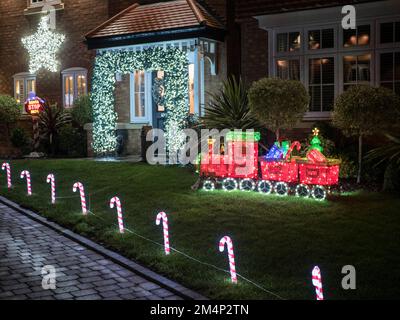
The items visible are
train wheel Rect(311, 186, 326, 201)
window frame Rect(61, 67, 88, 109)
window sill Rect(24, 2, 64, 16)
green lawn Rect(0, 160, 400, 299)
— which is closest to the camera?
green lawn Rect(0, 160, 400, 299)

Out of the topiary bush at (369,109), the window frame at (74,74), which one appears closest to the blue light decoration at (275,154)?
the topiary bush at (369,109)

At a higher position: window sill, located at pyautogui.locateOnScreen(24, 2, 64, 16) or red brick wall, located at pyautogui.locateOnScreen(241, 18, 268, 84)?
window sill, located at pyautogui.locateOnScreen(24, 2, 64, 16)

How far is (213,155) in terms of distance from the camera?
1172 centimetres

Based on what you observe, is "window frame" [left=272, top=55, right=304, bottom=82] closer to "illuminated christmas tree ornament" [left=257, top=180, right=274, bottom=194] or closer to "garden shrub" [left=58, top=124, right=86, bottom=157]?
"illuminated christmas tree ornament" [left=257, top=180, right=274, bottom=194]

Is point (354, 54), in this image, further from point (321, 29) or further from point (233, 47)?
point (233, 47)

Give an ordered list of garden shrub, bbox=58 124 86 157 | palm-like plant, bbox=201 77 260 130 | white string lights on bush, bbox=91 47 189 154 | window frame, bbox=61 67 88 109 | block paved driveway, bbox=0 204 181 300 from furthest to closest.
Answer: window frame, bbox=61 67 88 109, garden shrub, bbox=58 124 86 157, white string lights on bush, bbox=91 47 189 154, palm-like plant, bbox=201 77 260 130, block paved driveway, bbox=0 204 181 300

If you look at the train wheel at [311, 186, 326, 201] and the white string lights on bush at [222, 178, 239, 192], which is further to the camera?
the white string lights on bush at [222, 178, 239, 192]

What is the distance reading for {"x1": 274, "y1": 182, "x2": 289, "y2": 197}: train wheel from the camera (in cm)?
1086

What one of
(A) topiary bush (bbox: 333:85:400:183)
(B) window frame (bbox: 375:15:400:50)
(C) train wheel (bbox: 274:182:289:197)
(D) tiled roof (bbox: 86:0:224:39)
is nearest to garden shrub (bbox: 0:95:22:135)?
(D) tiled roof (bbox: 86:0:224:39)

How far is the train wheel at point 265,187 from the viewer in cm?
1112

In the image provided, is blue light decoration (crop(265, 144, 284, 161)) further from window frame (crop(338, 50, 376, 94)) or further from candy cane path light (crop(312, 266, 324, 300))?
candy cane path light (crop(312, 266, 324, 300))

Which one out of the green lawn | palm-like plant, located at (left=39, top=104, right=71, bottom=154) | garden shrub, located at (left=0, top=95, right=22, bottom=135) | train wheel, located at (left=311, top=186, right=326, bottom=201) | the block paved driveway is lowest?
the block paved driveway

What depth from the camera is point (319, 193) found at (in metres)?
10.3
